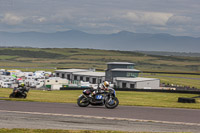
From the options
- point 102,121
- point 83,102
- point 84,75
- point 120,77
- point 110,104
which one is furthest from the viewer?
point 84,75

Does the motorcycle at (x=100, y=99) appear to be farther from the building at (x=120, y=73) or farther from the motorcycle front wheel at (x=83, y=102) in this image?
the building at (x=120, y=73)

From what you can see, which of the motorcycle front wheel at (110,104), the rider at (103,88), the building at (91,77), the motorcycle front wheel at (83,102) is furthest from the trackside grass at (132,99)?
the building at (91,77)

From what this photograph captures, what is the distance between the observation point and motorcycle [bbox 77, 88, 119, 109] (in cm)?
2027

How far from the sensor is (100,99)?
67.2 ft

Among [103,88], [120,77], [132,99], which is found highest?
[120,77]

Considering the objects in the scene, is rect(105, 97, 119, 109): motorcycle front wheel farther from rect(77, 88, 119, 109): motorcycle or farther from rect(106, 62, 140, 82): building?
rect(106, 62, 140, 82): building

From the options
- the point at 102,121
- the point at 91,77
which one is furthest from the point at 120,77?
the point at 102,121

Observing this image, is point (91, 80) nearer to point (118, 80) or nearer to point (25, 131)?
point (118, 80)

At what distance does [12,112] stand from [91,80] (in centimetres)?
7849

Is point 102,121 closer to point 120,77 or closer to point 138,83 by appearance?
point 138,83

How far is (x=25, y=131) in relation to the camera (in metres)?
12.3

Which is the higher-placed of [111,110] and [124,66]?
[124,66]

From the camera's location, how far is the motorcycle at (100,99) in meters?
20.3

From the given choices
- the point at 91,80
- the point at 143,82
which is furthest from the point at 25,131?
the point at 91,80
